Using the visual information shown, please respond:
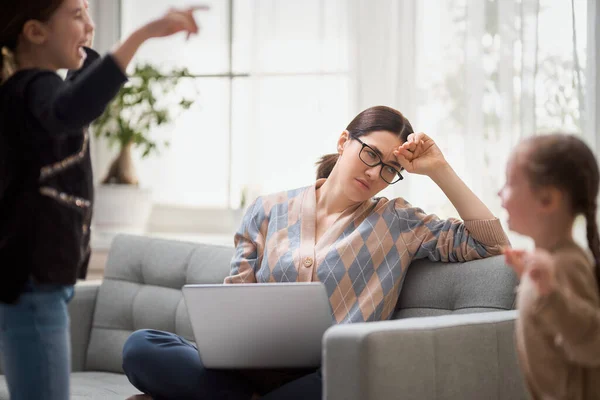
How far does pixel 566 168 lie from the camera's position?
1144 mm

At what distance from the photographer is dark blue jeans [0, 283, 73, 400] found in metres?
1.20

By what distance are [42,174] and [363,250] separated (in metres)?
0.85

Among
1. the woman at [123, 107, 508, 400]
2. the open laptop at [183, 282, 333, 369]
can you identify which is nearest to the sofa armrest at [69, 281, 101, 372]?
the woman at [123, 107, 508, 400]

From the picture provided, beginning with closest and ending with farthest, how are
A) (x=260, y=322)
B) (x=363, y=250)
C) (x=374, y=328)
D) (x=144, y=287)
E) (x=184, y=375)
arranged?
1. (x=374, y=328)
2. (x=260, y=322)
3. (x=184, y=375)
4. (x=363, y=250)
5. (x=144, y=287)

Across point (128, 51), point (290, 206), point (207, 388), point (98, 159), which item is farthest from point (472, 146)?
point (98, 159)

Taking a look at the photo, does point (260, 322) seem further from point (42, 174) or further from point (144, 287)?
point (144, 287)

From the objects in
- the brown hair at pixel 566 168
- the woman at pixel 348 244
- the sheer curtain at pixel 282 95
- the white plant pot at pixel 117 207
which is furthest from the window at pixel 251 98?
the brown hair at pixel 566 168

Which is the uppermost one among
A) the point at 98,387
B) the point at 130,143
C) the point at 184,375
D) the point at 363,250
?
the point at 130,143

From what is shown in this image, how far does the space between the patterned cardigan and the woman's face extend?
0.19 ft

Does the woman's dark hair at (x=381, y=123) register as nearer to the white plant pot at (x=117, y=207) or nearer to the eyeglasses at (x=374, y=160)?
the eyeglasses at (x=374, y=160)

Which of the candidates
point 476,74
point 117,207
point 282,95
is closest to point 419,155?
point 476,74

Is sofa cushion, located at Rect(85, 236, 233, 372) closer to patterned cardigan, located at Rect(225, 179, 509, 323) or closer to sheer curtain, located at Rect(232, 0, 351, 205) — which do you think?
patterned cardigan, located at Rect(225, 179, 509, 323)

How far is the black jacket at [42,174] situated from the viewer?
3.89 ft

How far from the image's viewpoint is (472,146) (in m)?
2.47
